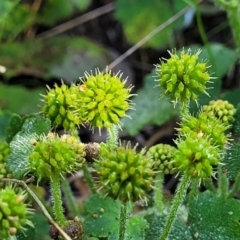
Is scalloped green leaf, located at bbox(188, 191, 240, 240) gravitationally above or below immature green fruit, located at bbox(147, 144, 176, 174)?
below

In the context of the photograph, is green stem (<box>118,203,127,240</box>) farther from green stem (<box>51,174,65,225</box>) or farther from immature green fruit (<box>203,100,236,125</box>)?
immature green fruit (<box>203,100,236,125</box>)

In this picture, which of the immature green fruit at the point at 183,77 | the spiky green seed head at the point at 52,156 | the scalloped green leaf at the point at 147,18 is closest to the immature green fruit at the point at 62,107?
the spiky green seed head at the point at 52,156

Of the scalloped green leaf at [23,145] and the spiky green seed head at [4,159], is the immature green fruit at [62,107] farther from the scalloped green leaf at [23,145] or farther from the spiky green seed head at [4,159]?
the spiky green seed head at [4,159]

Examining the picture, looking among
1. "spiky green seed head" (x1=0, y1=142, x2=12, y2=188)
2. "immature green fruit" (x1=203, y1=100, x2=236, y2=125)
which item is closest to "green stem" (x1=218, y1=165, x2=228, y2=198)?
"immature green fruit" (x1=203, y1=100, x2=236, y2=125)

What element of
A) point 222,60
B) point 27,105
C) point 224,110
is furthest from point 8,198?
point 222,60

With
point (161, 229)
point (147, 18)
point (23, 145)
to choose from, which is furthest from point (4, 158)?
point (147, 18)

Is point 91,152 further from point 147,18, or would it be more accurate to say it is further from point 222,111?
point 147,18
